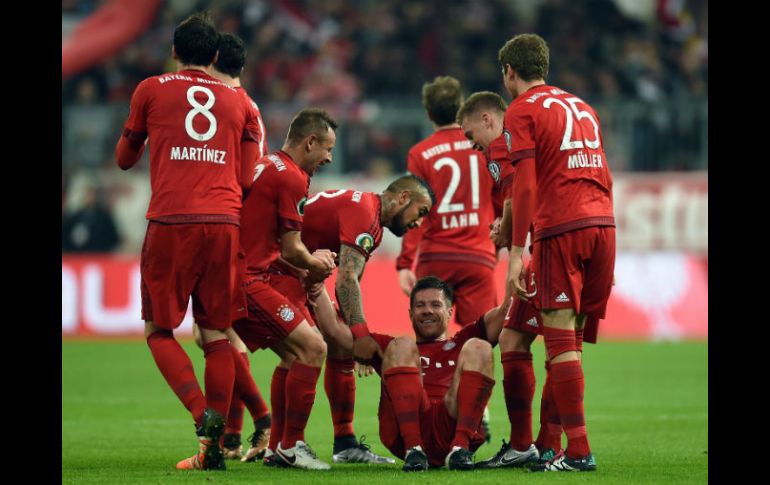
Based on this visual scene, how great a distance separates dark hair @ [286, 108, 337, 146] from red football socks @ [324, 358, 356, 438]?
1.33 metres

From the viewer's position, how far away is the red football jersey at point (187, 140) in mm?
6645

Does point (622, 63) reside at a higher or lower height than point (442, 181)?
higher

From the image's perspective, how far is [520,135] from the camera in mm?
6605

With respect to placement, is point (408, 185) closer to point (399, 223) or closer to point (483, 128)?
point (399, 223)

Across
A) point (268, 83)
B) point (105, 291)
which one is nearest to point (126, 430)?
point (105, 291)

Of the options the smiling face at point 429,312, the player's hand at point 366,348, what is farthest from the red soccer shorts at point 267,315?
the smiling face at point 429,312

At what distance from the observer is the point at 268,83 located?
22.5 m

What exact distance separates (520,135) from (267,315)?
5.60 feet

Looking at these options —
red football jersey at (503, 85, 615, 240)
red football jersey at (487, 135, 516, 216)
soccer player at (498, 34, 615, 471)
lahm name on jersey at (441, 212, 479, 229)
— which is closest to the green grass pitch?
soccer player at (498, 34, 615, 471)

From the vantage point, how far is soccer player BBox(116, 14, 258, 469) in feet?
21.8

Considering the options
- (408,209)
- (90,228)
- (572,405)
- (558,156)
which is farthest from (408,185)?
(90,228)
